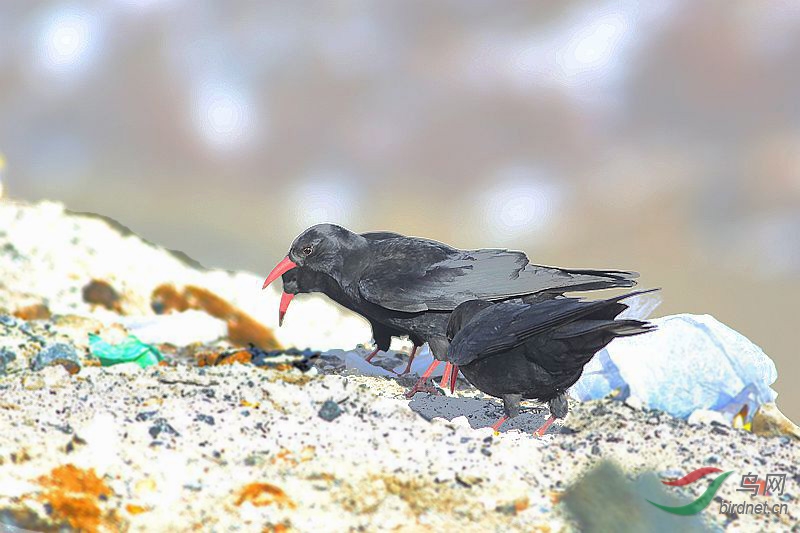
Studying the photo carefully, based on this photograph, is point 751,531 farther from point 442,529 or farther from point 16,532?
point 16,532

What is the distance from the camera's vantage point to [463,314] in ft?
11.4

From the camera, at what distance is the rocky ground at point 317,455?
2.29m

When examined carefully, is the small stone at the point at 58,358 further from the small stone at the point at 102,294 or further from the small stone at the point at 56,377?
the small stone at the point at 102,294

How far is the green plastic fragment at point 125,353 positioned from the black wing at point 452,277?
1322mm

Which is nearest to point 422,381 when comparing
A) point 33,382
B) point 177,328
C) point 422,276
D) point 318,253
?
point 422,276

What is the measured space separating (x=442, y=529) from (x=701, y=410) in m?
1.66

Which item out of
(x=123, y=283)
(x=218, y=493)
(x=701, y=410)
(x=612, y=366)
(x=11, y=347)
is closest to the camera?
(x=218, y=493)

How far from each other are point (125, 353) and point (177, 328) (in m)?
1.06

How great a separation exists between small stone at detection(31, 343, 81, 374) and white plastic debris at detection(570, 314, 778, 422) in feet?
7.66

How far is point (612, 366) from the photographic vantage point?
3812 mm

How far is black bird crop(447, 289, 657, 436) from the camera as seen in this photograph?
9.21 ft

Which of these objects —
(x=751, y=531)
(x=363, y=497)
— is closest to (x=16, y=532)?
(x=363, y=497)

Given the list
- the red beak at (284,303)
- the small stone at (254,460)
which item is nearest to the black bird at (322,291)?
the red beak at (284,303)

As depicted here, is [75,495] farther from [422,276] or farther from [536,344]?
[422,276]
